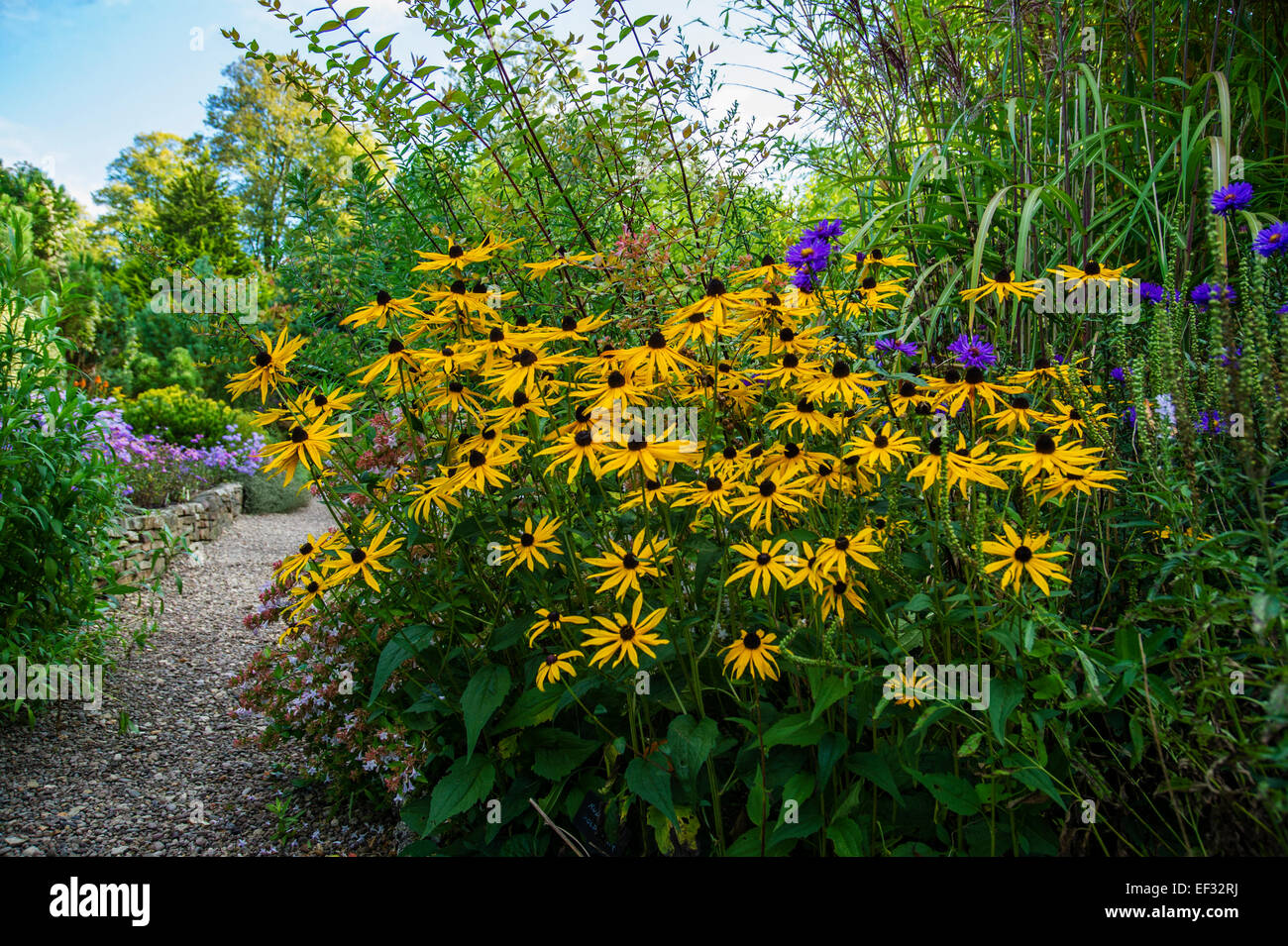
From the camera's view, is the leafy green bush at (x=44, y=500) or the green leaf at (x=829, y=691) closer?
the green leaf at (x=829, y=691)

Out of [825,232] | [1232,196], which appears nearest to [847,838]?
[825,232]

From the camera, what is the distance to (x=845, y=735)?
144 centimetres

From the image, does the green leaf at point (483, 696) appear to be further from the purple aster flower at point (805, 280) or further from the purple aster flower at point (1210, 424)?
the purple aster flower at point (1210, 424)

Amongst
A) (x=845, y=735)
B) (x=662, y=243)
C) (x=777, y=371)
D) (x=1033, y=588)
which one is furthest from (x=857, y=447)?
Result: (x=662, y=243)

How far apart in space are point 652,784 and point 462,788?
448mm

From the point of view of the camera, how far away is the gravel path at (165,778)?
2365mm

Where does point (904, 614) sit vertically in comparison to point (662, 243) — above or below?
below

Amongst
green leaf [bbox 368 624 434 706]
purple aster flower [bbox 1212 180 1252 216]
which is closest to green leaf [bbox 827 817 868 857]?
green leaf [bbox 368 624 434 706]

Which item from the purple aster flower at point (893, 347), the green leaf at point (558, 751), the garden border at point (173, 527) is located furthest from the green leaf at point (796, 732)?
the garden border at point (173, 527)

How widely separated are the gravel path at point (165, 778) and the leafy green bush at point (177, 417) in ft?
14.8

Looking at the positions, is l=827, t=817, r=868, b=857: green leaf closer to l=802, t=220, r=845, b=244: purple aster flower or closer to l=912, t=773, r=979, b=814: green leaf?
l=912, t=773, r=979, b=814: green leaf

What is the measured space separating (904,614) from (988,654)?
19 cm
